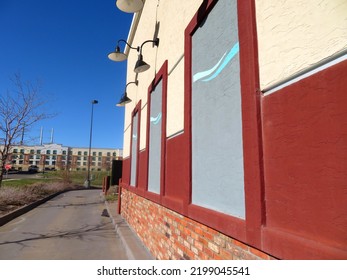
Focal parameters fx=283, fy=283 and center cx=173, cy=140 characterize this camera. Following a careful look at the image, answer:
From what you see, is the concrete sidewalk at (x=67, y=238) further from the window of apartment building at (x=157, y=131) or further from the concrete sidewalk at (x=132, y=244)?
the window of apartment building at (x=157, y=131)

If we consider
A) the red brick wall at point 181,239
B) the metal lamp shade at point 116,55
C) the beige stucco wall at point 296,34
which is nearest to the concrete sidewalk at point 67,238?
the red brick wall at point 181,239

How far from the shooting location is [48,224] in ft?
34.5

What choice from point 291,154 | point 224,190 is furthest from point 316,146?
point 224,190

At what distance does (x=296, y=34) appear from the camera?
2109 mm

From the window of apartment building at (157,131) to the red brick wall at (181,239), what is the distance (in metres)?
0.55

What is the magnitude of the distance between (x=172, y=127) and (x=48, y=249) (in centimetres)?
476

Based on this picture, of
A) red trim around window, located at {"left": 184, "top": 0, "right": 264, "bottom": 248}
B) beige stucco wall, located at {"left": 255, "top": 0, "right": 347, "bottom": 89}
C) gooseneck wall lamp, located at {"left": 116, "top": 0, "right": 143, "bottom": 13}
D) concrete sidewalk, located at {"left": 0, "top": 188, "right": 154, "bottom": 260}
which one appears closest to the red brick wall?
red trim around window, located at {"left": 184, "top": 0, "right": 264, "bottom": 248}

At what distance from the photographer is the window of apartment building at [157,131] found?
5.59 m

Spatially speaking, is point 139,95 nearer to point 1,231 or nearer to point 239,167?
point 1,231

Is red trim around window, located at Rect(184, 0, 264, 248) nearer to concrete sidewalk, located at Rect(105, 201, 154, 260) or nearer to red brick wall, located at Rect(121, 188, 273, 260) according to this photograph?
red brick wall, located at Rect(121, 188, 273, 260)

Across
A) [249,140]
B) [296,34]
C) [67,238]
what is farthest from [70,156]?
[296,34]

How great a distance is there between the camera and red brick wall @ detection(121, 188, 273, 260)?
2668 millimetres

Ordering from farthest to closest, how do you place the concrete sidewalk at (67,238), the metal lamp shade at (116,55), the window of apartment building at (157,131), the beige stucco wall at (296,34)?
the metal lamp shade at (116,55) → the concrete sidewalk at (67,238) → the window of apartment building at (157,131) → the beige stucco wall at (296,34)

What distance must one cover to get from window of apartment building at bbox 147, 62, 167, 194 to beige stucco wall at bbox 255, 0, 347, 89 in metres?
3.25
